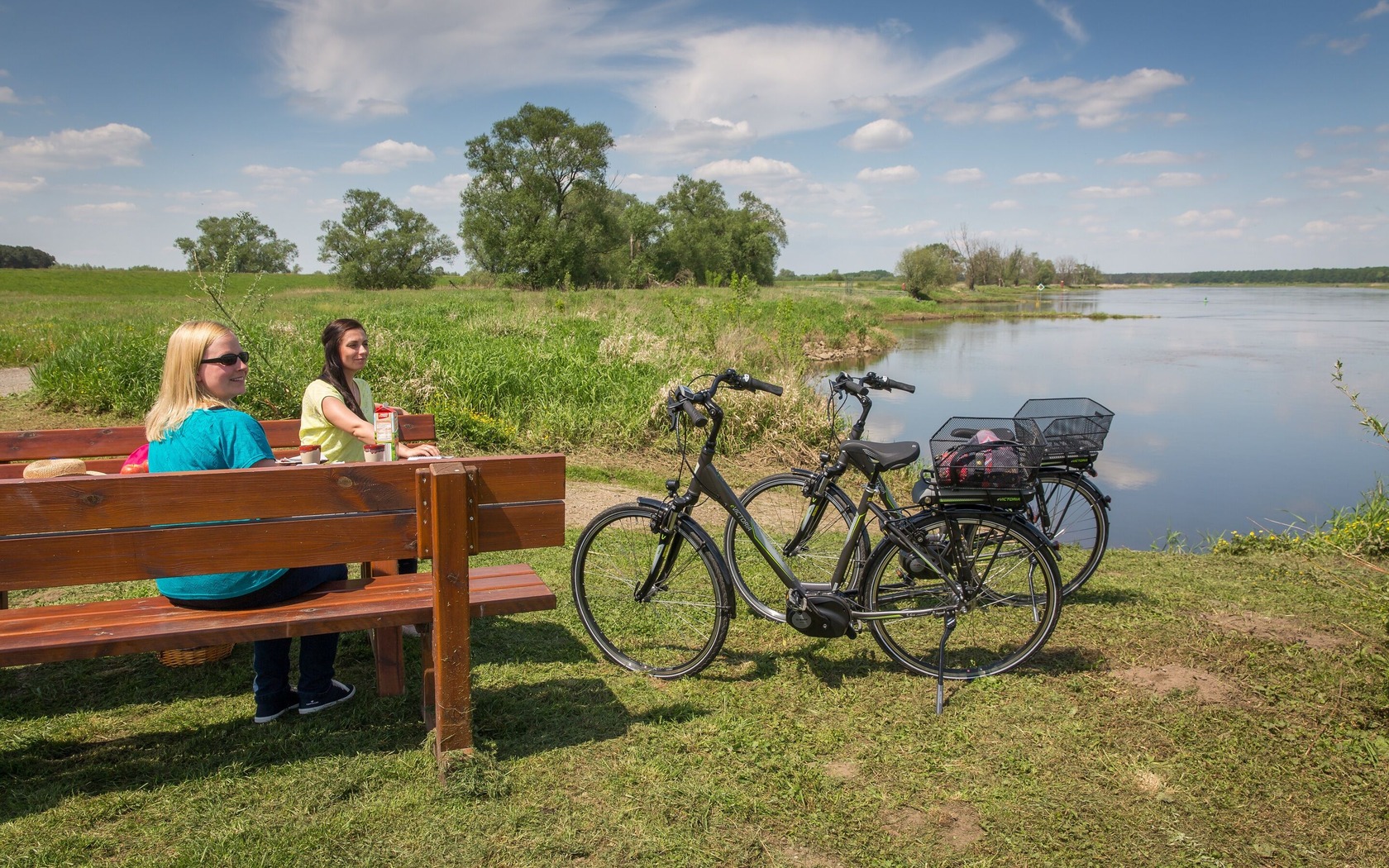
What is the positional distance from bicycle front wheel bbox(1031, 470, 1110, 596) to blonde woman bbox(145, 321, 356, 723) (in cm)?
363

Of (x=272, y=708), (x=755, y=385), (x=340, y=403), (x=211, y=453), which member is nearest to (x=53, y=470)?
(x=211, y=453)

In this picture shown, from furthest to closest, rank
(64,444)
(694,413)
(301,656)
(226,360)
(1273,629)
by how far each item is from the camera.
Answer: (64,444)
(1273,629)
(694,413)
(301,656)
(226,360)

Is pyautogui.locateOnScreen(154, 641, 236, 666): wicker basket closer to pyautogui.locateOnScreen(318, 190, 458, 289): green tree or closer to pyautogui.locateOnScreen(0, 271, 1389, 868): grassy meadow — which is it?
pyautogui.locateOnScreen(0, 271, 1389, 868): grassy meadow

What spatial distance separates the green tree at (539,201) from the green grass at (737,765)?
134 feet

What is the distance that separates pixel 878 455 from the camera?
12.3 feet

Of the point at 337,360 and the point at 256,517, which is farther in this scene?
the point at 337,360

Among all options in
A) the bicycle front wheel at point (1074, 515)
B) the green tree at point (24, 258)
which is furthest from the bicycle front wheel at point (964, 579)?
the green tree at point (24, 258)

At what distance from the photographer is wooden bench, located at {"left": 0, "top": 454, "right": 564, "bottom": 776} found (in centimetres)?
228

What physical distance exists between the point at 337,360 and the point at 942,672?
10.2ft

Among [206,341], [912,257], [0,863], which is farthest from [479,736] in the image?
[912,257]

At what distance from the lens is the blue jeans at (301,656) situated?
2.82 metres

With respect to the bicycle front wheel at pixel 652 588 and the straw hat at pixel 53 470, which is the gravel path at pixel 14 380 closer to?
the straw hat at pixel 53 470

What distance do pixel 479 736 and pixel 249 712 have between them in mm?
938

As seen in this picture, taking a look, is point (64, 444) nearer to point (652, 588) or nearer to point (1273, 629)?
point (652, 588)
